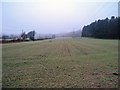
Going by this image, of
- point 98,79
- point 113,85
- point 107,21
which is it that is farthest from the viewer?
point 107,21

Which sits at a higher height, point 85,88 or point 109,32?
point 109,32

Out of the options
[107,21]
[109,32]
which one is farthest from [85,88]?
[109,32]

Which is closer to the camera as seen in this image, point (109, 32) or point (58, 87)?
point (58, 87)

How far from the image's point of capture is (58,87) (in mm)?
2566

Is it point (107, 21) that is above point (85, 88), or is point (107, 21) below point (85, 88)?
above

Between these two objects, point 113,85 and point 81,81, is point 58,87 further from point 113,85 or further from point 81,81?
point 113,85

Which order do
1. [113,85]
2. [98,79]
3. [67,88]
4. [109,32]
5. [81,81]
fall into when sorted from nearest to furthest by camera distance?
[67,88], [113,85], [81,81], [98,79], [109,32]

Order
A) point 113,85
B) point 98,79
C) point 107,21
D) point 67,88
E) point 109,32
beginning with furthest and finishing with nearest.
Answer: point 109,32 < point 107,21 < point 98,79 < point 113,85 < point 67,88

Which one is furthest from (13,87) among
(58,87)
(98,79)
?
(98,79)

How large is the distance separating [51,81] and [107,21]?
3912 cm

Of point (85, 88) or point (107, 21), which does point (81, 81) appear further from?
point (107, 21)

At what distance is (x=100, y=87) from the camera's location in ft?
8.52

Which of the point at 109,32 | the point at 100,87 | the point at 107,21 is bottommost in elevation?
the point at 100,87

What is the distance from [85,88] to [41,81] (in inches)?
62.8
